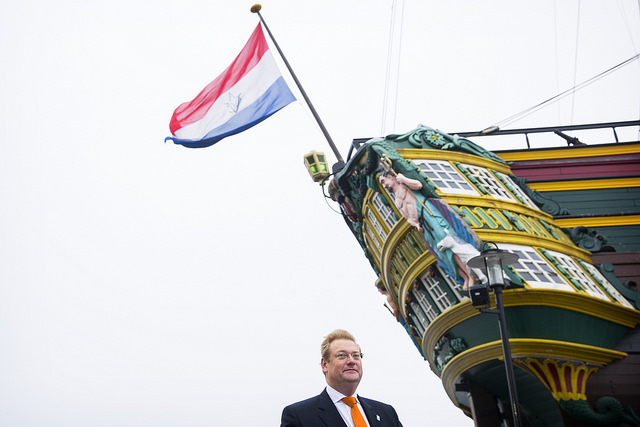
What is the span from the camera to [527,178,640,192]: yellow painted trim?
62.7 feet

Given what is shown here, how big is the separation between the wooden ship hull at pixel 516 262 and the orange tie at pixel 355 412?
10.3 m

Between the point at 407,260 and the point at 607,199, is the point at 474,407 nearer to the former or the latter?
the point at 407,260

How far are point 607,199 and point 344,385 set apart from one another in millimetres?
15733

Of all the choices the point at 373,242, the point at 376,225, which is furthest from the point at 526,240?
the point at 373,242

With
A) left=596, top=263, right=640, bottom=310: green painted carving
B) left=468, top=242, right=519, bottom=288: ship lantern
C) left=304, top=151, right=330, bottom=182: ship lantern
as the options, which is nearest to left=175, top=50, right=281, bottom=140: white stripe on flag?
left=304, top=151, right=330, bottom=182: ship lantern

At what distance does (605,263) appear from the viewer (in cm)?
1736

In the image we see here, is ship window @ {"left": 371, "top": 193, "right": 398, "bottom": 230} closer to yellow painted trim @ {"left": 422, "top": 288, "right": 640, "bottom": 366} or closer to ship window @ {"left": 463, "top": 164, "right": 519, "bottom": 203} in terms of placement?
ship window @ {"left": 463, "top": 164, "right": 519, "bottom": 203}

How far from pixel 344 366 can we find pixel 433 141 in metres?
13.6

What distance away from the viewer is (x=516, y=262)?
1537 cm

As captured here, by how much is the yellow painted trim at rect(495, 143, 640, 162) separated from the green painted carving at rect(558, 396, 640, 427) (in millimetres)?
6955

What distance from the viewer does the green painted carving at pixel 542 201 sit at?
18.6m

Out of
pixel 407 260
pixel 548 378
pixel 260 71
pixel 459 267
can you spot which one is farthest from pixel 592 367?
pixel 260 71

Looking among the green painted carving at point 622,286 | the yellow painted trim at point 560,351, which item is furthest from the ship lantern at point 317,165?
the green painted carving at point 622,286

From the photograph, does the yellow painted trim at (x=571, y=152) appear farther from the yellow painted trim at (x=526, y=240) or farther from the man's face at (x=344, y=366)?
the man's face at (x=344, y=366)
